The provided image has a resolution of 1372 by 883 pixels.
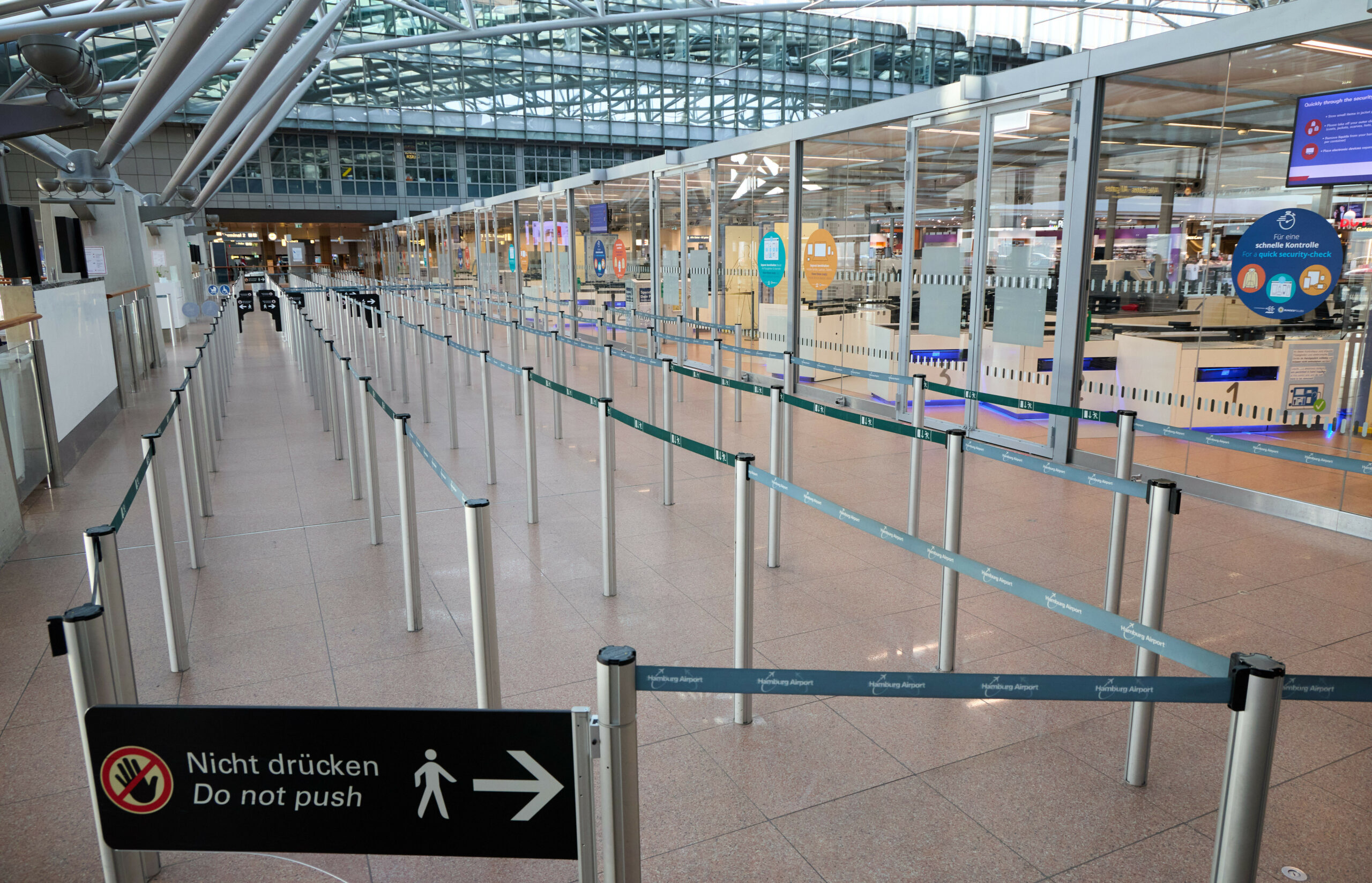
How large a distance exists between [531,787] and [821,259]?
34.4 ft

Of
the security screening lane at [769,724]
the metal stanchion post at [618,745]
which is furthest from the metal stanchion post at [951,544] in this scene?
the metal stanchion post at [618,745]

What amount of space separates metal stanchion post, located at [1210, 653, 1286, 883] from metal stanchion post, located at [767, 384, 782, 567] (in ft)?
10.9

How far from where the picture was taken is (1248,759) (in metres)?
1.91

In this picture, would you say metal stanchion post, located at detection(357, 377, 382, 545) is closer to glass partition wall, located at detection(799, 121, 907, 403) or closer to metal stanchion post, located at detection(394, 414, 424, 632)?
metal stanchion post, located at detection(394, 414, 424, 632)

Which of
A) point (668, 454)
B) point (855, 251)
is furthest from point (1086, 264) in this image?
point (668, 454)

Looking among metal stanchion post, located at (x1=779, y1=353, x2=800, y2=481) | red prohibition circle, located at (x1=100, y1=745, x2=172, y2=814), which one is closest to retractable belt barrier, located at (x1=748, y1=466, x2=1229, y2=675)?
metal stanchion post, located at (x1=779, y1=353, x2=800, y2=481)

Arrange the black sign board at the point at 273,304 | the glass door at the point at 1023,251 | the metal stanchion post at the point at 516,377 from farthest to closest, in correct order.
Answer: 1. the black sign board at the point at 273,304
2. the metal stanchion post at the point at 516,377
3. the glass door at the point at 1023,251

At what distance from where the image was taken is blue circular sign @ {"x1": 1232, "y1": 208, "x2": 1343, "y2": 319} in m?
6.09

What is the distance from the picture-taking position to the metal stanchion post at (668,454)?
22.1 feet

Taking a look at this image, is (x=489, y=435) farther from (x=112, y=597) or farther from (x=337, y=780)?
(x=337, y=780)

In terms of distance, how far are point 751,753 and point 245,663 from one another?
8.10ft

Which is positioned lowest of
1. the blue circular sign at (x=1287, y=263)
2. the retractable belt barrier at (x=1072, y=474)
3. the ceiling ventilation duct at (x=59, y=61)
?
the retractable belt barrier at (x=1072, y=474)

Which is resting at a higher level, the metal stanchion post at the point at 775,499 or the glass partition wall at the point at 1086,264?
the glass partition wall at the point at 1086,264

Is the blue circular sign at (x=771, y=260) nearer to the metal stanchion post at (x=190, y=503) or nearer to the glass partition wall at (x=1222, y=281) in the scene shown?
the glass partition wall at (x=1222, y=281)
